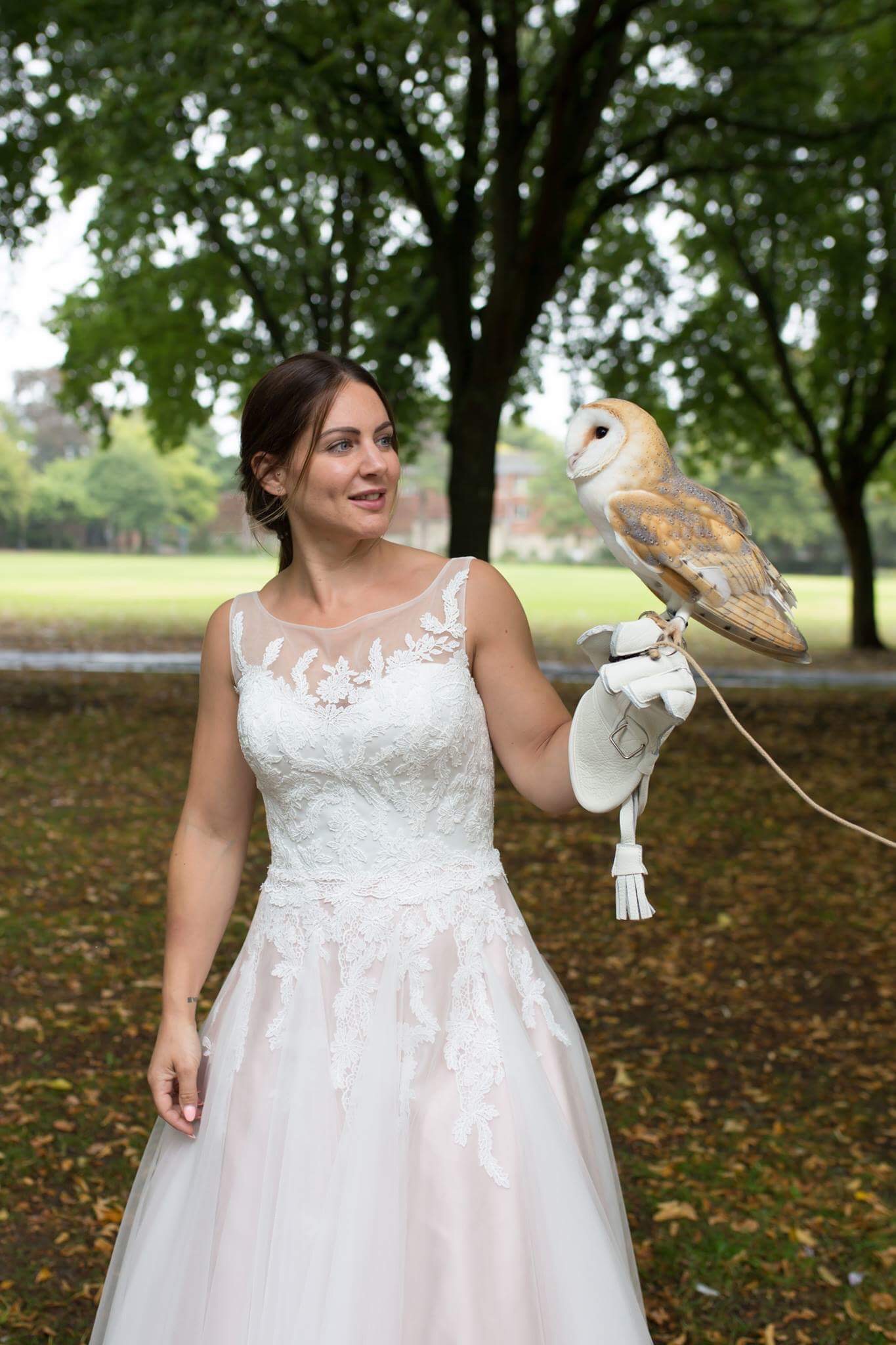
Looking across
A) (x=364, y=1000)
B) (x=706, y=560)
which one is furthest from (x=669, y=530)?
(x=364, y=1000)

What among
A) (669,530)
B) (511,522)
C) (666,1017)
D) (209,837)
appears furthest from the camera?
(511,522)

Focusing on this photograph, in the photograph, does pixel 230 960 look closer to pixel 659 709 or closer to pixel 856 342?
pixel 659 709

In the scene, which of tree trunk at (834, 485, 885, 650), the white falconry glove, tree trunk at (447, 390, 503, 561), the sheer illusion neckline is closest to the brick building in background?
tree trunk at (834, 485, 885, 650)

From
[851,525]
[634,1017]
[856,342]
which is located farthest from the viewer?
[851,525]

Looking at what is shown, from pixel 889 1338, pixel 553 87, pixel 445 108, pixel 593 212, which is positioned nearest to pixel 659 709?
pixel 889 1338

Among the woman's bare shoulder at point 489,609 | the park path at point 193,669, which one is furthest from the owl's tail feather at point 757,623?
the park path at point 193,669

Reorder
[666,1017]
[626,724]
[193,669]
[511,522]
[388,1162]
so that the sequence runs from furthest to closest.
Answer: [511,522]
[193,669]
[666,1017]
[388,1162]
[626,724]

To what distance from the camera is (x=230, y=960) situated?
6629mm

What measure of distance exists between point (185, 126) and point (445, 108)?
200 inches

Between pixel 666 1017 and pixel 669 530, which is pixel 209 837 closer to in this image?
pixel 669 530

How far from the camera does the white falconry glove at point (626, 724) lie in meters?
1.96

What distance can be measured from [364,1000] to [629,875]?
1.90 ft

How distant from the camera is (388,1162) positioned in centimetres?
225

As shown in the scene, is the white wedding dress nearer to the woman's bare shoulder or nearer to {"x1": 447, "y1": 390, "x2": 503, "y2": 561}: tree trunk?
the woman's bare shoulder
